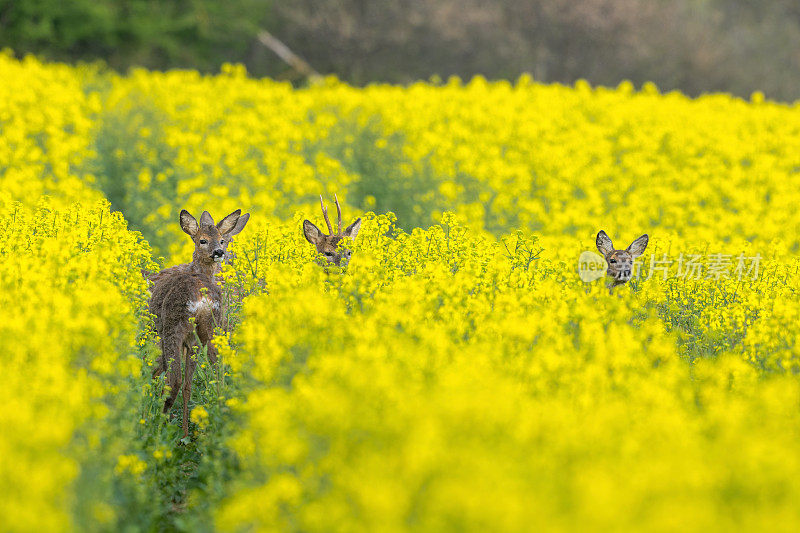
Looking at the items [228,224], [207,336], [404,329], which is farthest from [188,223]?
[404,329]

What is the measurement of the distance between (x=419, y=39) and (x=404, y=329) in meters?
22.7

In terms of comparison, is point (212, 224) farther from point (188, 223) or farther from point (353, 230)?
point (353, 230)

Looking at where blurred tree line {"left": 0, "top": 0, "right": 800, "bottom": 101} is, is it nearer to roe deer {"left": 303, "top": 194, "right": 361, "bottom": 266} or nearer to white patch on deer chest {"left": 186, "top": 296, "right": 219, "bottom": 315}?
roe deer {"left": 303, "top": 194, "right": 361, "bottom": 266}

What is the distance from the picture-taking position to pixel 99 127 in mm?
14328

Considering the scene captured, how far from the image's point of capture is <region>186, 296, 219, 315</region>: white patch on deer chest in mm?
7492

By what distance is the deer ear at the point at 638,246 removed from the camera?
834 cm

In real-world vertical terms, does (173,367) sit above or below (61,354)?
above

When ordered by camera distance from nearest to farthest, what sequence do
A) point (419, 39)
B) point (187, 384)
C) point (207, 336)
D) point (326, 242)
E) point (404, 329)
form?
1. point (404, 329)
2. point (187, 384)
3. point (207, 336)
4. point (326, 242)
5. point (419, 39)

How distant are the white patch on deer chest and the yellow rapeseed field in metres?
0.23

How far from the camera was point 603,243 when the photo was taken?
8281mm

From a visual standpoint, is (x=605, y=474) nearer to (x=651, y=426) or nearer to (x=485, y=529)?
(x=485, y=529)

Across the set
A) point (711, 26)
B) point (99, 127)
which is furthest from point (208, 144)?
point (711, 26)

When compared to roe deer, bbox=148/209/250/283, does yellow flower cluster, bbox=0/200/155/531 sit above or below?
below

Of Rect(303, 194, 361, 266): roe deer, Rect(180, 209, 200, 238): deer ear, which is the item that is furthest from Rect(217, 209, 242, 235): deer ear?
Rect(303, 194, 361, 266): roe deer
